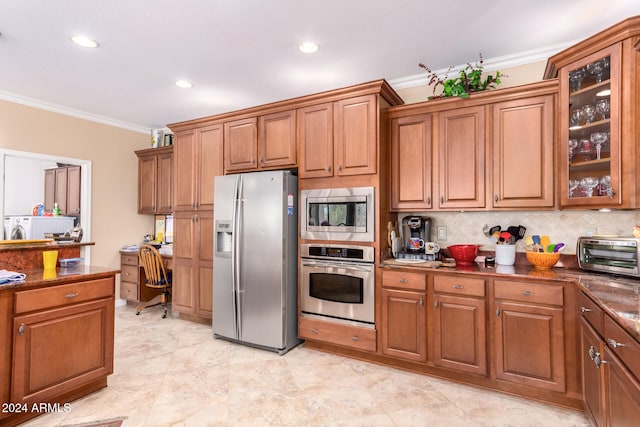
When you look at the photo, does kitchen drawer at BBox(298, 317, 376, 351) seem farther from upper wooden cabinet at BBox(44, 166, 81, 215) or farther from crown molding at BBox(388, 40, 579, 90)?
upper wooden cabinet at BBox(44, 166, 81, 215)

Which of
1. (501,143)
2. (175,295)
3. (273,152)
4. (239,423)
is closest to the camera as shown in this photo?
(239,423)

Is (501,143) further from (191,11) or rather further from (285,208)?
(191,11)

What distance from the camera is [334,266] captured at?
9.92 feet

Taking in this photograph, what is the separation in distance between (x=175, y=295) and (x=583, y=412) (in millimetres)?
4032

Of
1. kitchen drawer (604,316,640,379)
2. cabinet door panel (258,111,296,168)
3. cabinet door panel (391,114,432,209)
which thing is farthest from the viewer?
cabinet door panel (258,111,296,168)

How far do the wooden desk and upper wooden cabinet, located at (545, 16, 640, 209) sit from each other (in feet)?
16.3

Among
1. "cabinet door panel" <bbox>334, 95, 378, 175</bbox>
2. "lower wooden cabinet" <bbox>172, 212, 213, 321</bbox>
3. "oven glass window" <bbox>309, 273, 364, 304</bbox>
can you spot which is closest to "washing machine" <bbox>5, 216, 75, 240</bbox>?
"lower wooden cabinet" <bbox>172, 212, 213, 321</bbox>

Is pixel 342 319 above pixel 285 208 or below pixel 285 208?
below

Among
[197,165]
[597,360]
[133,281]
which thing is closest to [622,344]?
[597,360]

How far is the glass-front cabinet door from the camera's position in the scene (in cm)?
211

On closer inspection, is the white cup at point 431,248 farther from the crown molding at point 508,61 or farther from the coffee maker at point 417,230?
the crown molding at point 508,61

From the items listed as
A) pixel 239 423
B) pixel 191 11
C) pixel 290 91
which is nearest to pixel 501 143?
pixel 290 91

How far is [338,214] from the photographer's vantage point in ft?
9.93

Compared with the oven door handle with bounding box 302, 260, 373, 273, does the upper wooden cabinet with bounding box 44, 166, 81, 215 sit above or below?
above
